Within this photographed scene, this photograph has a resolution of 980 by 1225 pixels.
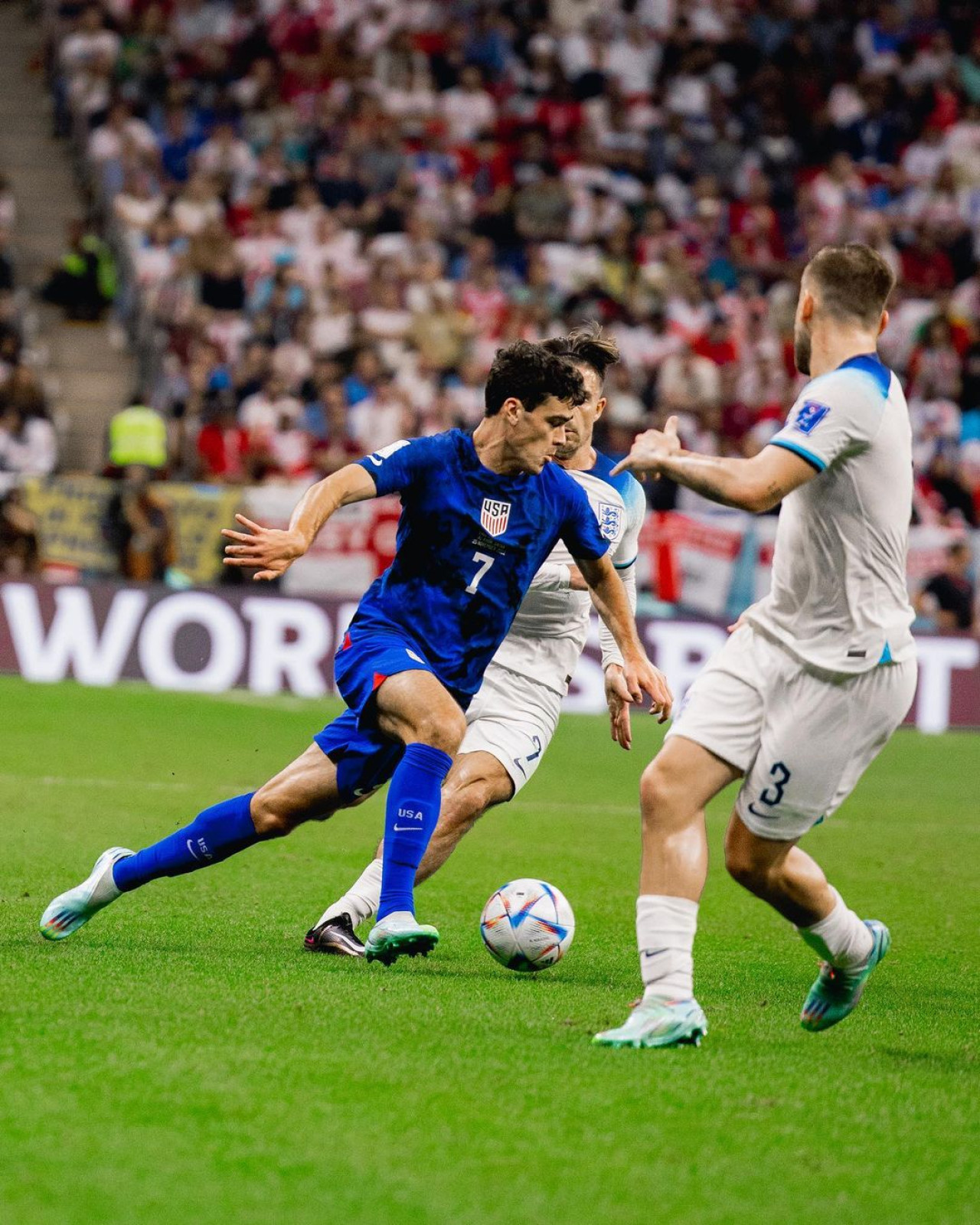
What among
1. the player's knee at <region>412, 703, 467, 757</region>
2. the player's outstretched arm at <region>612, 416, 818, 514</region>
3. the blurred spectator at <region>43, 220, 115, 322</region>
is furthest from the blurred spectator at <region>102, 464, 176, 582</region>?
the player's outstretched arm at <region>612, 416, 818, 514</region>

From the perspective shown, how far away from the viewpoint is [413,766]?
6.08m

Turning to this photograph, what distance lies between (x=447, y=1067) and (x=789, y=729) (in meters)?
1.42

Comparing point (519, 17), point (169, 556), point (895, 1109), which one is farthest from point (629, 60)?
point (895, 1109)

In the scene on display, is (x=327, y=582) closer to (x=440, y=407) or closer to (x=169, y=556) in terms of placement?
(x=169, y=556)

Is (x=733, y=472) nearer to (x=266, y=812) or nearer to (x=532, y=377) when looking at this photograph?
(x=532, y=377)

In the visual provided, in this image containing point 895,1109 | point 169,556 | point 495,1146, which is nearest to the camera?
point 495,1146

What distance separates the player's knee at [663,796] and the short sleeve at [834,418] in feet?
3.28

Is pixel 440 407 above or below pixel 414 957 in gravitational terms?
above

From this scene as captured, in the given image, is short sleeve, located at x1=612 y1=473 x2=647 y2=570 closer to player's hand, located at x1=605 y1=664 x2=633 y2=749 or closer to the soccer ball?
player's hand, located at x1=605 y1=664 x2=633 y2=749

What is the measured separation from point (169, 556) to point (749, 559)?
5.52 m

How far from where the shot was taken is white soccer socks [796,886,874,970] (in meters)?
5.60

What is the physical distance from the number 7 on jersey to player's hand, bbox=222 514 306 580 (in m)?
0.92

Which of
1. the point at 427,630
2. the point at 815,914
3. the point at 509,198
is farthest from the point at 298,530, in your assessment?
the point at 509,198

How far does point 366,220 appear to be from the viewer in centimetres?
2109
